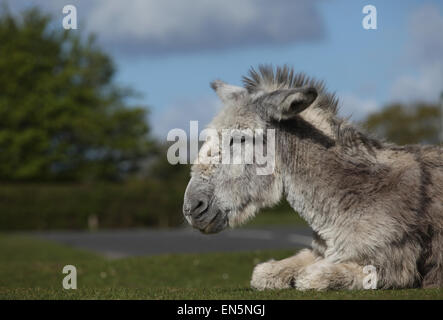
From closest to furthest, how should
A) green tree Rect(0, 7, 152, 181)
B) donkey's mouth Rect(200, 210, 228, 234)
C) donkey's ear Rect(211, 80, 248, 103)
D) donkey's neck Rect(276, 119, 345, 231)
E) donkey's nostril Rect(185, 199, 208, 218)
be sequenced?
donkey's nostril Rect(185, 199, 208, 218)
donkey's mouth Rect(200, 210, 228, 234)
donkey's neck Rect(276, 119, 345, 231)
donkey's ear Rect(211, 80, 248, 103)
green tree Rect(0, 7, 152, 181)

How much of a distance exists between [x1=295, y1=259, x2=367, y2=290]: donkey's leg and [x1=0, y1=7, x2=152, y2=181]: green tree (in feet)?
188

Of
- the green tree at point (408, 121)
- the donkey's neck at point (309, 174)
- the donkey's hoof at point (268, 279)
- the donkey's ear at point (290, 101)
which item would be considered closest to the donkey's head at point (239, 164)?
the donkey's ear at point (290, 101)

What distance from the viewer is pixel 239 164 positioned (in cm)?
718

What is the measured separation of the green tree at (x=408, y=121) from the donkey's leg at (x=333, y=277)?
6704cm

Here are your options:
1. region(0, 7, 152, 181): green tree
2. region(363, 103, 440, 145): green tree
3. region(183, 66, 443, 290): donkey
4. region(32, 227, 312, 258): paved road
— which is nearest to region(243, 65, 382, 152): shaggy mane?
region(183, 66, 443, 290): donkey

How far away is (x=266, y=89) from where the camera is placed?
7.80 m

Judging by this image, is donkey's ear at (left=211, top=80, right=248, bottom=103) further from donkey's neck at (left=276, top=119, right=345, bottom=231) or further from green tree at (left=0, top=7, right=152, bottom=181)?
green tree at (left=0, top=7, right=152, bottom=181)

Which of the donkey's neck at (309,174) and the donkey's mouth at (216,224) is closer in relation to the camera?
the donkey's mouth at (216,224)

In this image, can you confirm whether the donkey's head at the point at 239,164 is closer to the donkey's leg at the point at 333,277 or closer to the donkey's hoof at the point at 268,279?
the donkey's hoof at the point at 268,279

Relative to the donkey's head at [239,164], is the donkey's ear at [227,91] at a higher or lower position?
higher

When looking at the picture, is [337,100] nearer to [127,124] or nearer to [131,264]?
[131,264]

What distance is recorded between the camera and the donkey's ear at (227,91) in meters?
7.66

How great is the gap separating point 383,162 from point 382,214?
31.5 inches

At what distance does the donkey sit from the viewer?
697 centimetres
